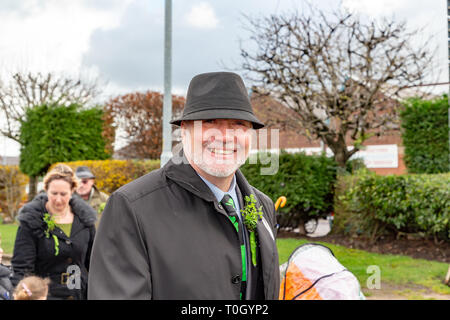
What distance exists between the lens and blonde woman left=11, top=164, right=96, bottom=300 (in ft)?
12.6

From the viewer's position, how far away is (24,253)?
12.5 ft

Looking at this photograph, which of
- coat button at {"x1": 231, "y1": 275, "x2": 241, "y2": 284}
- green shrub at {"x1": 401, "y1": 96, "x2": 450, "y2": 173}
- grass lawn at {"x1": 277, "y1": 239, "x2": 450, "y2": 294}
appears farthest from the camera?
green shrub at {"x1": 401, "y1": 96, "x2": 450, "y2": 173}

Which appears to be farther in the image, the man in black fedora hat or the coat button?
the coat button

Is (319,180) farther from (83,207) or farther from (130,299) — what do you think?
(130,299)

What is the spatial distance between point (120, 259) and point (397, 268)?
680cm

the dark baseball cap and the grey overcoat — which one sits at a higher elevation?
the dark baseball cap

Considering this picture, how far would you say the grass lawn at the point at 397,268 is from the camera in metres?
6.71

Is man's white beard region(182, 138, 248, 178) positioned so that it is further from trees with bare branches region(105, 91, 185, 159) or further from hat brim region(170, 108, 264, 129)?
trees with bare branches region(105, 91, 185, 159)

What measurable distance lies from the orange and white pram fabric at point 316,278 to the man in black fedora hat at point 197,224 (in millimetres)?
183

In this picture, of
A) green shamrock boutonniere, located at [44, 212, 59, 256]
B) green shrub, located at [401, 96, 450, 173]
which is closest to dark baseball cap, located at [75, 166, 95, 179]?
green shamrock boutonniere, located at [44, 212, 59, 256]

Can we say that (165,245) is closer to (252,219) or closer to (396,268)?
(252,219)

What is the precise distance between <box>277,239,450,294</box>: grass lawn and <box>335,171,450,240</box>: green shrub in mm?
713

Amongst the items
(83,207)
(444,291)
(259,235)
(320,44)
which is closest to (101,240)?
(259,235)

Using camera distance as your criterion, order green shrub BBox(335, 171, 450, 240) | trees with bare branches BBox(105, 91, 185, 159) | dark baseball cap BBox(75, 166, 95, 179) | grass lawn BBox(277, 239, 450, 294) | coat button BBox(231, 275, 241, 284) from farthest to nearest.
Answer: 1. trees with bare branches BBox(105, 91, 185, 159)
2. green shrub BBox(335, 171, 450, 240)
3. grass lawn BBox(277, 239, 450, 294)
4. dark baseball cap BBox(75, 166, 95, 179)
5. coat button BBox(231, 275, 241, 284)
